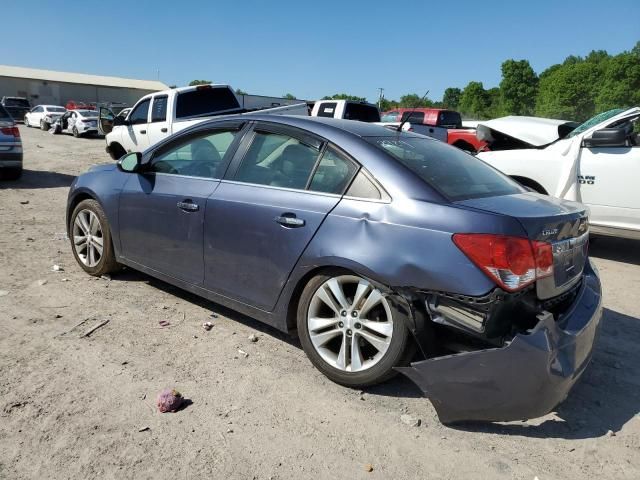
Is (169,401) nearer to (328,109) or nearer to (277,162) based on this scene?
(277,162)

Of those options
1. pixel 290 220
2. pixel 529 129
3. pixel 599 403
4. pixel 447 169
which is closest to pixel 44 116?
pixel 529 129

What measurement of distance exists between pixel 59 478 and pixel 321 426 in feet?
4.17

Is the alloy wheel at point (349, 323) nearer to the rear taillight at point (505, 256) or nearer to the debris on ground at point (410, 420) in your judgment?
the debris on ground at point (410, 420)

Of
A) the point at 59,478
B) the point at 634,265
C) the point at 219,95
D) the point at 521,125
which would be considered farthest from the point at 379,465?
the point at 219,95

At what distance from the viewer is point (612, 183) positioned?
6121mm

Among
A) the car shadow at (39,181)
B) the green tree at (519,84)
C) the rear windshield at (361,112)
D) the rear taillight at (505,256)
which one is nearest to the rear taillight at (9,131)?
the car shadow at (39,181)

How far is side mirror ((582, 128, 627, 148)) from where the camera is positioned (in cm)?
596

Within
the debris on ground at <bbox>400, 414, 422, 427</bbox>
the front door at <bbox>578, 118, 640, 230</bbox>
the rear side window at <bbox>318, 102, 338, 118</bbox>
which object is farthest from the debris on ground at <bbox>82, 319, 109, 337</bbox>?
the rear side window at <bbox>318, 102, 338, 118</bbox>

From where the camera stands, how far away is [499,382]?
99.7 inches

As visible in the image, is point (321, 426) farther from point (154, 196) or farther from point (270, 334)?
point (154, 196)

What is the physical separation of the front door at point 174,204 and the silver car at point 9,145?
7663 mm

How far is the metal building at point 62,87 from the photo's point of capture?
6072cm

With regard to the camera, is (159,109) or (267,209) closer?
(267,209)

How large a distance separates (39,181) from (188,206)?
9.19m
